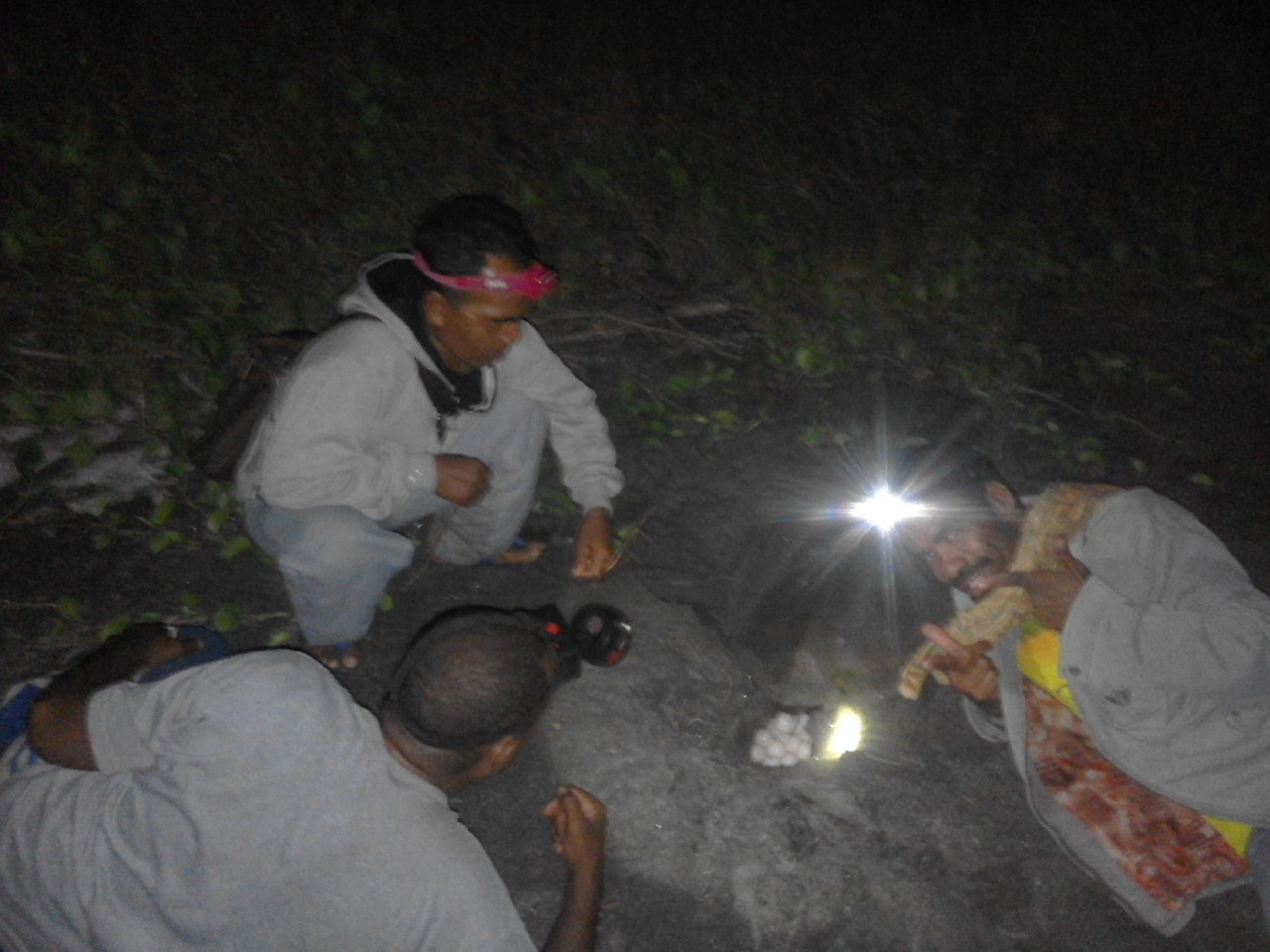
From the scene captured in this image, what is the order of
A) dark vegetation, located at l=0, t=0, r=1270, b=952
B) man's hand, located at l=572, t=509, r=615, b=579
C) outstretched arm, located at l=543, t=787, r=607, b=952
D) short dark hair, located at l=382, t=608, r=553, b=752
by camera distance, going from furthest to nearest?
1. man's hand, located at l=572, t=509, r=615, b=579
2. dark vegetation, located at l=0, t=0, r=1270, b=952
3. outstretched arm, located at l=543, t=787, r=607, b=952
4. short dark hair, located at l=382, t=608, r=553, b=752

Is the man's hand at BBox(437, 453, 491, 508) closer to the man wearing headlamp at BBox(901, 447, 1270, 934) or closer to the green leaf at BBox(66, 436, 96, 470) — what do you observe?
the man wearing headlamp at BBox(901, 447, 1270, 934)

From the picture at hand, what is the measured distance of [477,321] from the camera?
2.33 meters

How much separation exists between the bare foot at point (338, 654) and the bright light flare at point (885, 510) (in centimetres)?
194

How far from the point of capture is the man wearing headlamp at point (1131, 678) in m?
2.30

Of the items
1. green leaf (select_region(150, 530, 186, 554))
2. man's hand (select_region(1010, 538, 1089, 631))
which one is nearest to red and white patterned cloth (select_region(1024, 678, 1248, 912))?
man's hand (select_region(1010, 538, 1089, 631))

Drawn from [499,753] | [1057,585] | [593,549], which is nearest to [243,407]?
[593,549]

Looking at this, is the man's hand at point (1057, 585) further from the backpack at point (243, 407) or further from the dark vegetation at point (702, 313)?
the backpack at point (243, 407)

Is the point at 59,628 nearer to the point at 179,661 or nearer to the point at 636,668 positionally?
the point at 179,661

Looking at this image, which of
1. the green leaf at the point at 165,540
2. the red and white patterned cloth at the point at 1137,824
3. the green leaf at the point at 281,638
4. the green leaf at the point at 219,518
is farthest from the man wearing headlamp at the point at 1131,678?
the green leaf at the point at 165,540

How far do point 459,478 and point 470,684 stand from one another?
97 centimetres

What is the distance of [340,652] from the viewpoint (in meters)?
2.88

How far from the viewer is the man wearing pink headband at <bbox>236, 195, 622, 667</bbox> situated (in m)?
2.27

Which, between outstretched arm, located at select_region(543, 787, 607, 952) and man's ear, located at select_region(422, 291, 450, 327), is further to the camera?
man's ear, located at select_region(422, 291, 450, 327)

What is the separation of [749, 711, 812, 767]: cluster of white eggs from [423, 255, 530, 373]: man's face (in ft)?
5.13
